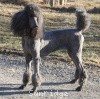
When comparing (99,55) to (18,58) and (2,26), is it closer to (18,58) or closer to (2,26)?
(18,58)

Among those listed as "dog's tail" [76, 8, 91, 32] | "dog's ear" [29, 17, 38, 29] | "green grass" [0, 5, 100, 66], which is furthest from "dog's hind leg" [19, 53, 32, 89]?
"green grass" [0, 5, 100, 66]

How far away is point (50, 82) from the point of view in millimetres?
8312

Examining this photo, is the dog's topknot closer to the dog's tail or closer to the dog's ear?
the dog's ear

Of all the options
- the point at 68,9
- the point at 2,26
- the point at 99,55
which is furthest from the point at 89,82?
the point at 68,9

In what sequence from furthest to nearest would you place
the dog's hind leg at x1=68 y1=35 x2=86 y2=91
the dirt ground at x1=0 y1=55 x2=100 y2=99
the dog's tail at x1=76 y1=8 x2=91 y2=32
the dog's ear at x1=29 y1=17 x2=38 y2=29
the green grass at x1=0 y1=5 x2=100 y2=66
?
the green grass at x1=0 y1=5 x2=100 y2=66 < the dog's hind leg at x1=68 y1=35 x2=86 y2=91 < the dog's tail at x1=76 y1=8 x2=91 y2=32 < the dirt ground at x1=0 y1=55 x2=100 y2=99 < the dog's ear at x1=29 y1=17 x2=38 y2=29

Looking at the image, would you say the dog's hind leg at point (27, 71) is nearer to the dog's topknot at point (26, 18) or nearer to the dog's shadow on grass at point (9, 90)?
the dog's shadow on grass at point (9, 90)

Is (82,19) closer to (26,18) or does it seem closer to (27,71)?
(26,18)

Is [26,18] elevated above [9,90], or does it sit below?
above

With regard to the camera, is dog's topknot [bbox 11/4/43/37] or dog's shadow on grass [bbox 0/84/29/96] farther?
dog's shadow on grass [bbox 0/84/29/96]

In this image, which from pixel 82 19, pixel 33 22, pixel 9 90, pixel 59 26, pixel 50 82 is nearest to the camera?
pixel 33 22

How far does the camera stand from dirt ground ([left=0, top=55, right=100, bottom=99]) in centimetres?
743

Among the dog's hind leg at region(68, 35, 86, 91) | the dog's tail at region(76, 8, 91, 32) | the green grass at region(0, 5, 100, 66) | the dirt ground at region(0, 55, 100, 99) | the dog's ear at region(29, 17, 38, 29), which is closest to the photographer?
the dog's ear at region(29, 17, 38, 29)

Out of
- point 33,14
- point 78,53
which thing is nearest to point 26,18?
point 33,14

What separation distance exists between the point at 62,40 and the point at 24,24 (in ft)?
3.15
